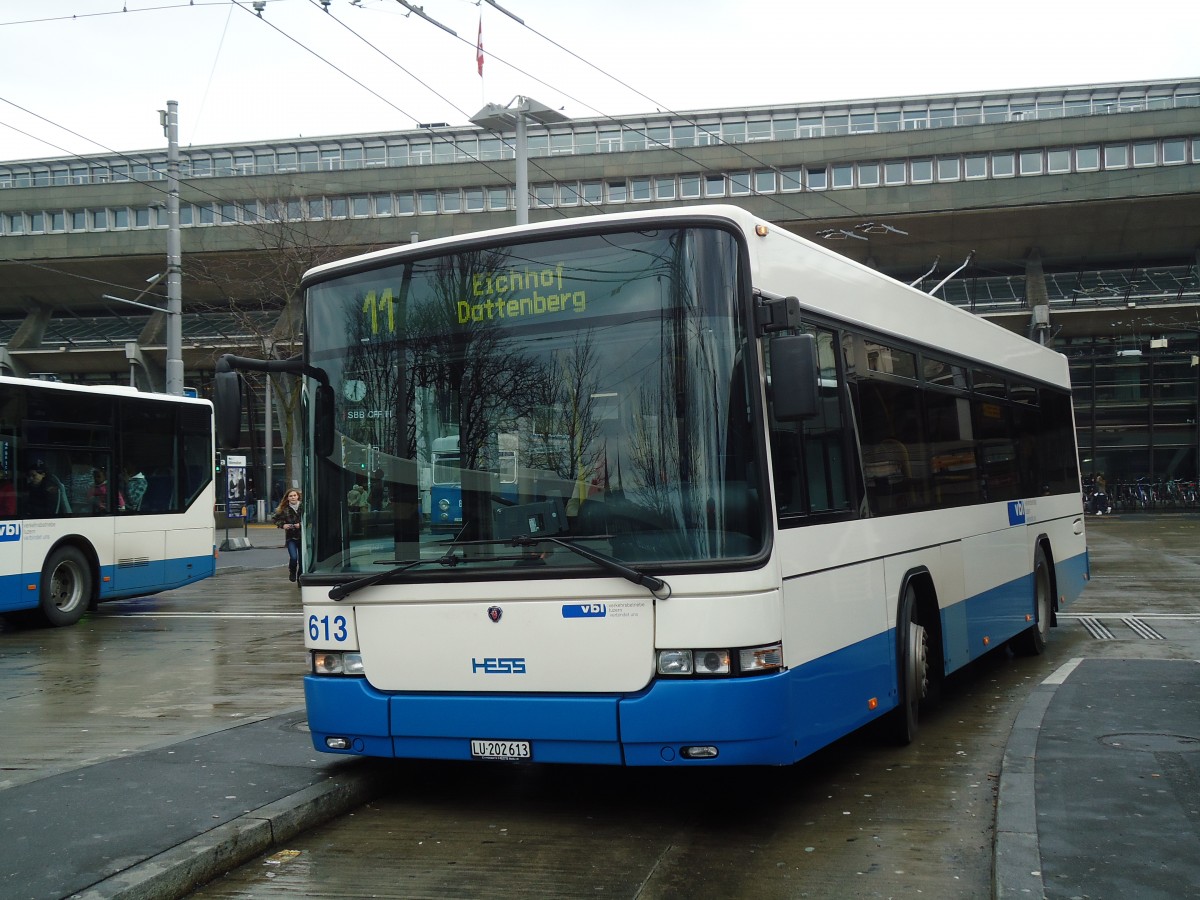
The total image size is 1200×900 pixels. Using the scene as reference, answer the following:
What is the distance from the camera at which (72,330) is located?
58.0m

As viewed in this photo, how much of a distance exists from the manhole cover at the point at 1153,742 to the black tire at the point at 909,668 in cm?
108

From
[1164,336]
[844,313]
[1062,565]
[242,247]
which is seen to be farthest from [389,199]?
[844,313]

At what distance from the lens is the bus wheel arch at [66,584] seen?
16062 mm

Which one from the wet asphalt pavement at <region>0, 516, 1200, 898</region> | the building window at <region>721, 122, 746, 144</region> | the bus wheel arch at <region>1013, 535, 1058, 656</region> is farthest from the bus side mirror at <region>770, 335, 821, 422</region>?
the building window at <region>721, 122, 746, 144</region>

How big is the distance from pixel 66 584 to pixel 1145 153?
4313 centimetres

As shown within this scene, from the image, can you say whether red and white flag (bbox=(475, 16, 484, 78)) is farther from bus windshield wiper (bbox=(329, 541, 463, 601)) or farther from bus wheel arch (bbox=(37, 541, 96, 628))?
bus windshield wiper (bbox=(329, 541, 463, 601))

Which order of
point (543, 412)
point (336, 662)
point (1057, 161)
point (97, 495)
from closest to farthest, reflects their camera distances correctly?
1. point (543, 412)
2. point (336, 662)
3. point (97, 495)
4. point (1057, 161)

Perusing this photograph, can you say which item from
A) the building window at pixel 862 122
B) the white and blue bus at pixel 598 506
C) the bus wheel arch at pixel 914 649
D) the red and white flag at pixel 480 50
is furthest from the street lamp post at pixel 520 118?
the building window at pixel 862 122

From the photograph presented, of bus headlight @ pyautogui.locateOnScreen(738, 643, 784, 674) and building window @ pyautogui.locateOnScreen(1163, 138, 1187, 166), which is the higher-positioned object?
building window @ pyautogui.locateOnScreen(1163, 138, 1187, 166)

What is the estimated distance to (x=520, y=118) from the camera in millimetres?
19234

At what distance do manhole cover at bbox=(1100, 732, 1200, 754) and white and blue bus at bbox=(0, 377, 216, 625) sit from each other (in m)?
12.7

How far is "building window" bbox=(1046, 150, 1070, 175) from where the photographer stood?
48156mm

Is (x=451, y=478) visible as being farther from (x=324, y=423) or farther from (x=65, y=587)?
(x=65, y=587)

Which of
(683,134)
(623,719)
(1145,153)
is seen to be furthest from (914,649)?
(683,134)
